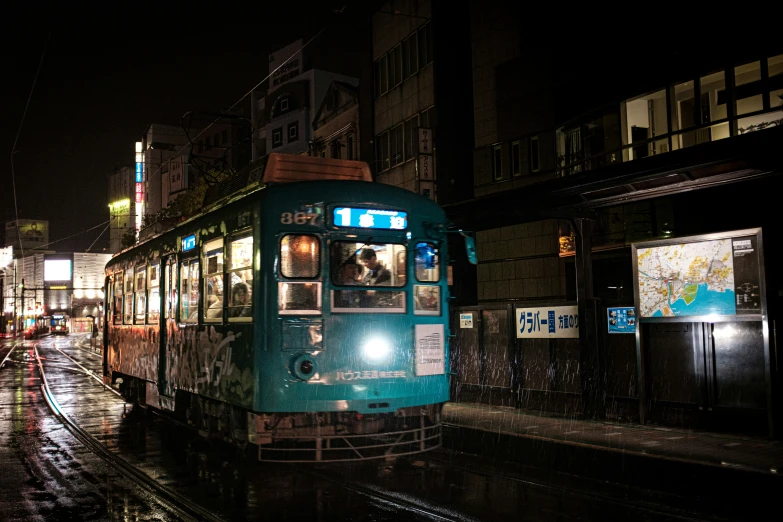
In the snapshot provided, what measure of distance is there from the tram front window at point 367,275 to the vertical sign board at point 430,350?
41 cm

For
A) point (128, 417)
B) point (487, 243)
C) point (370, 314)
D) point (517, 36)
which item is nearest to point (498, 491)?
point (370, 314)

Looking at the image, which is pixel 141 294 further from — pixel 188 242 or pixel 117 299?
pixel 188 242

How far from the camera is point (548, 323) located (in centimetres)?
1272

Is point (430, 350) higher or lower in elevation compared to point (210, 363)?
higher

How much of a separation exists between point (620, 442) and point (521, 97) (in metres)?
10.6

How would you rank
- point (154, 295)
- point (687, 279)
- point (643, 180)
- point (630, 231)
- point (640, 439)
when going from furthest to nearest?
point (630, 231), point (154, 295), point (687, 279), point (643, 180), point (640, 439)

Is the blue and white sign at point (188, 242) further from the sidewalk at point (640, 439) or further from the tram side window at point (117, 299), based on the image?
the tram side window at point (117, 299)

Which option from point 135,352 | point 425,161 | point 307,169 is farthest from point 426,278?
point 425,161

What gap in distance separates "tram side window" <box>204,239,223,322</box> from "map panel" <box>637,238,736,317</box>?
615cm

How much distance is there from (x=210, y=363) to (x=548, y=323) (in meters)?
6.09

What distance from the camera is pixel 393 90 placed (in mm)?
24812

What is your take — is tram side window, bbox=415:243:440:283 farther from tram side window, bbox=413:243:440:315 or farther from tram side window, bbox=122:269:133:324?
tram side window, bbox=122:269:133:324

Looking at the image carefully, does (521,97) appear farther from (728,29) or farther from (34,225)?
(34,225)

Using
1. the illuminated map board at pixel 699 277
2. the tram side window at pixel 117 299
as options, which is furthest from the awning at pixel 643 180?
the tram side window at pixel 117 299
